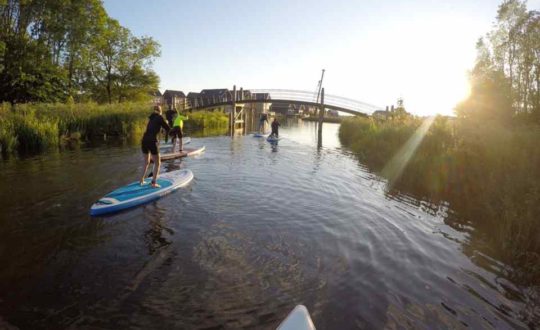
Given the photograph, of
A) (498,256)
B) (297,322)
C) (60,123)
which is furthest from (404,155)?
(60,123)

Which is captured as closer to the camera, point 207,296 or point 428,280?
point 207,296

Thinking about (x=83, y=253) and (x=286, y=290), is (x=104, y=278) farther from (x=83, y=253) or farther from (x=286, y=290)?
(x=286, y=290)

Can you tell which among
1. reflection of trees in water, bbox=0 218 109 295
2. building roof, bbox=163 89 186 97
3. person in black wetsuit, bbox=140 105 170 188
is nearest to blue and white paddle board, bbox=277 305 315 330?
reflection of trees in water, bbox=0 218 109 295

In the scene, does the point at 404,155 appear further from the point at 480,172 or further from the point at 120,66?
the point at 120,66

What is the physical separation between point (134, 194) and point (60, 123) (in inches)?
551

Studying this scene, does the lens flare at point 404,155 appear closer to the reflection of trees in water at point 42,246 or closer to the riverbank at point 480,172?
the riverbank at point 480,172

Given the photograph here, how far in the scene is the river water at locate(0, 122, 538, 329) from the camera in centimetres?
387

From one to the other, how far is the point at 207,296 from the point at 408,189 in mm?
8577

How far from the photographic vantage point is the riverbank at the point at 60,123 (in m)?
14.9

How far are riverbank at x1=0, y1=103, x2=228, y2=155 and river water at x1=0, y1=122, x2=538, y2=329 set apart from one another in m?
7.32

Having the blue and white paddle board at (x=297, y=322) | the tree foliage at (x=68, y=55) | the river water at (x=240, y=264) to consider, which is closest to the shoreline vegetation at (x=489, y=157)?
the river water at (x=240, y=264)

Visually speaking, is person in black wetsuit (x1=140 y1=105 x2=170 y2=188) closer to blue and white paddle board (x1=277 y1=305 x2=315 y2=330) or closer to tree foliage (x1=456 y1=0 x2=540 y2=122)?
blue and white paddle board (x1=277 y1=305 x2=315 y2=330)

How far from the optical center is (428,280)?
4906mm

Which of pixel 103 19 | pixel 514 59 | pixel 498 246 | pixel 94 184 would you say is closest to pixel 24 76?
pixel 103 19
